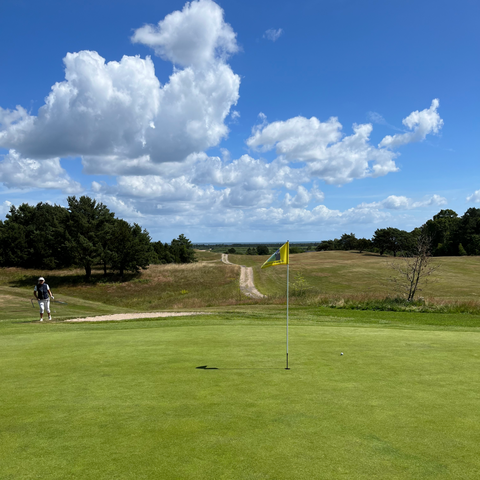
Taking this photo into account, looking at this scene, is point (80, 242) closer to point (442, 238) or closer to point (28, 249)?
point (28, 249)

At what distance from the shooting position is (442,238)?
122 metres

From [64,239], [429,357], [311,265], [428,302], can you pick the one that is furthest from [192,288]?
[429,357]

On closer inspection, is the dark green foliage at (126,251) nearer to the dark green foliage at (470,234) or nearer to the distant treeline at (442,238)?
the distant treeline at (442,238)

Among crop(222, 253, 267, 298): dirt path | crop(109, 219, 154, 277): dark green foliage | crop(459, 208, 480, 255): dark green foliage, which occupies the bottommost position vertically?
crop(222, 253, 267, 298): dirt path

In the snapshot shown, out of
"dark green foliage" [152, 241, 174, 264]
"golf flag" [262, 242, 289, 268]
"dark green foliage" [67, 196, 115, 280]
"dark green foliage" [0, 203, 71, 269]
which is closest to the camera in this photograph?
"golf flag" [262, 242, 289, 268]

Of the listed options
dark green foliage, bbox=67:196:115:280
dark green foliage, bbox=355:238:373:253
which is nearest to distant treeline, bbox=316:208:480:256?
dark green foliage, bbox=355:238:373:253

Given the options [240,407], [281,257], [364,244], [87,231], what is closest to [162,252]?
[87,231]

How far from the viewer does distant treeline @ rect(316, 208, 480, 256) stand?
107m

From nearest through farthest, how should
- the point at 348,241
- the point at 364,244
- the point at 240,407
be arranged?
the point at 240,407
the point at 364,244
the point at 348,241

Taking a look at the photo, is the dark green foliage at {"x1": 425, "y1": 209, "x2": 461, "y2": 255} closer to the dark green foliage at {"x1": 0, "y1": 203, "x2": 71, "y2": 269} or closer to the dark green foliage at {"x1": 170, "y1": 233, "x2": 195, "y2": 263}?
the dark green foliage at {"x1": 170, "y1": 233, "x2": 195, "y2": 263}

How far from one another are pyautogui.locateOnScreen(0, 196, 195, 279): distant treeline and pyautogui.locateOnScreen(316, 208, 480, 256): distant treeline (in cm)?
Result: 7360

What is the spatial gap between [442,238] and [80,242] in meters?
110

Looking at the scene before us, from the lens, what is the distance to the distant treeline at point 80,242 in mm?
58844

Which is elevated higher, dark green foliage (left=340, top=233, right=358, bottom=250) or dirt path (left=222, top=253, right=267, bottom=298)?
dark green foliage (left=340, top=233, right=358, bottom=250)
